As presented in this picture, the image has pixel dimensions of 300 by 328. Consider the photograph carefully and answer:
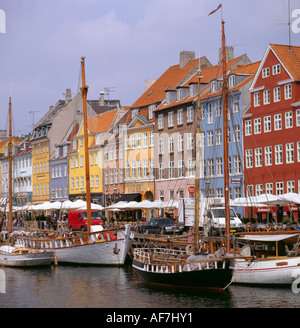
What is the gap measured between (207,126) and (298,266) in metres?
40.5

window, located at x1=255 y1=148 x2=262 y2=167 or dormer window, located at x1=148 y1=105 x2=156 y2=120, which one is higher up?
dormer window, located at x1=148 y1=105 x2=156 y2=120

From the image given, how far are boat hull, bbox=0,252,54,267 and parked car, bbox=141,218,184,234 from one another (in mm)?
8776

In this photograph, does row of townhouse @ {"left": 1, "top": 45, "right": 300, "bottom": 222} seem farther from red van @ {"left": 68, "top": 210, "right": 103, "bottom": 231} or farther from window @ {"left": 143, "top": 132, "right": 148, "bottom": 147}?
red van @ {"left": 68, "top": 210, "right": 103, "bottom": 231}

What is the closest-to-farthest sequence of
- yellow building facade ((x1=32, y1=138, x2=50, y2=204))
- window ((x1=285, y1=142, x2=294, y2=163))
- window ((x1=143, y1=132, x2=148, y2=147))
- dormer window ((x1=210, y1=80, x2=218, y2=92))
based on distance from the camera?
1. window ((x1=285, y1=142, x2=294, y2=163))
2. dormer window ((x1=210, y1=80, x2=218, y2=92))
3. window ((x1=143, y1=132, x2=148, y2=147))
4. yellow building facade ((x1=32, y1=138, x2=50, y2=204))

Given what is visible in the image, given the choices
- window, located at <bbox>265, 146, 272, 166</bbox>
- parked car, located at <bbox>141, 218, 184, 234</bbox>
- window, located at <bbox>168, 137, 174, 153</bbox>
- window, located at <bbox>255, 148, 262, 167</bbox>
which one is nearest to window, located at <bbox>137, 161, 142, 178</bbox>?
window, located at <bbox>168, 137, 174, 153</bbox>

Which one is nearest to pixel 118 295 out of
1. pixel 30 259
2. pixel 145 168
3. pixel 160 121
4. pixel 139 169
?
pixel 30 259

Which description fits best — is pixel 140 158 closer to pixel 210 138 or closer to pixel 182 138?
pixel 182 138

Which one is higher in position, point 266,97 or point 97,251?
point 266,97

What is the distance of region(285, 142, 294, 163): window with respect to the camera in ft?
188

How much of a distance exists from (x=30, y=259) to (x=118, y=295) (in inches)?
565

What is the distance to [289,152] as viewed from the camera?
57594 millimetres

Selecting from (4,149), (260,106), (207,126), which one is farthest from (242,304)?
(4,149)

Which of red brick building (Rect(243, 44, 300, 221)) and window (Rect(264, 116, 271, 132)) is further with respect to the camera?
window (Rect(264, 116, 271, 132))
